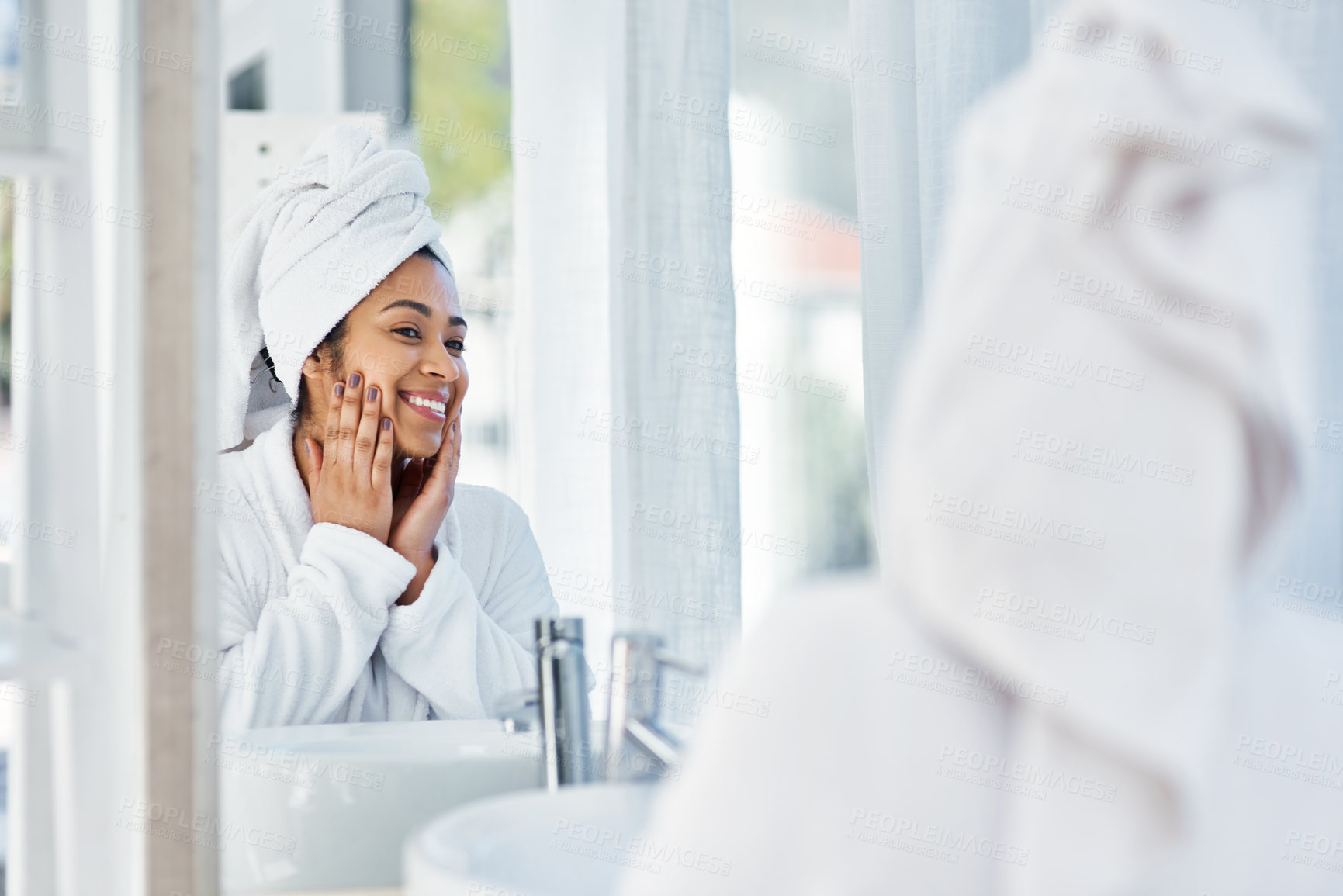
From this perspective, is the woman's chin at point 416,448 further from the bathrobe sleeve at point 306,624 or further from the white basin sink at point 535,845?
the white basin sink at point 535,845

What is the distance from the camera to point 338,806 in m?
0.86

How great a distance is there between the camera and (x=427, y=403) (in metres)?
1.10

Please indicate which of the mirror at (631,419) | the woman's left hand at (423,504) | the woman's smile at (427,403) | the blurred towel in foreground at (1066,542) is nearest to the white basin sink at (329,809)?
the mirror at (631,419)

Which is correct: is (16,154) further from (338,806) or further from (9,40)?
(338,806)

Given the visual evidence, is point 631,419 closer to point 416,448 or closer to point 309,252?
point 416,448

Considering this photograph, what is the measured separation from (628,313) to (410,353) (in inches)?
8.0

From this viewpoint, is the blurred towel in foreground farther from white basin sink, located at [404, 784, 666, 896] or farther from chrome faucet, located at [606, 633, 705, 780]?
chrome faucet, located at [606, 633, 705, 780]

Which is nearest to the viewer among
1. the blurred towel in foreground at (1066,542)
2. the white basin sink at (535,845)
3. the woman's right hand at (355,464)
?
the blurred towel in foreground at (1066,542)

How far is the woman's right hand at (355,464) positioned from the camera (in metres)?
1.07

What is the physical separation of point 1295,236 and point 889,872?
25 centimetres

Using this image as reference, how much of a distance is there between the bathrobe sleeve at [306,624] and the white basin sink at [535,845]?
1.50ft

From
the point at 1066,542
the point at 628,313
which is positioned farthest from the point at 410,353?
the point at 1066,542

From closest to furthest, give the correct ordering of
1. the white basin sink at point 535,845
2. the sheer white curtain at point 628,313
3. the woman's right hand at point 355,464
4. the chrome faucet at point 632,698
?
the white basin sink at point 535,845
the chrome faucet at point 632,698
the sheer white curtain at point 628,313
the woman's right hand at point 355,464

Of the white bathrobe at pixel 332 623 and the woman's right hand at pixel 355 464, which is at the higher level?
the woman's right hand at pixel 355 464
